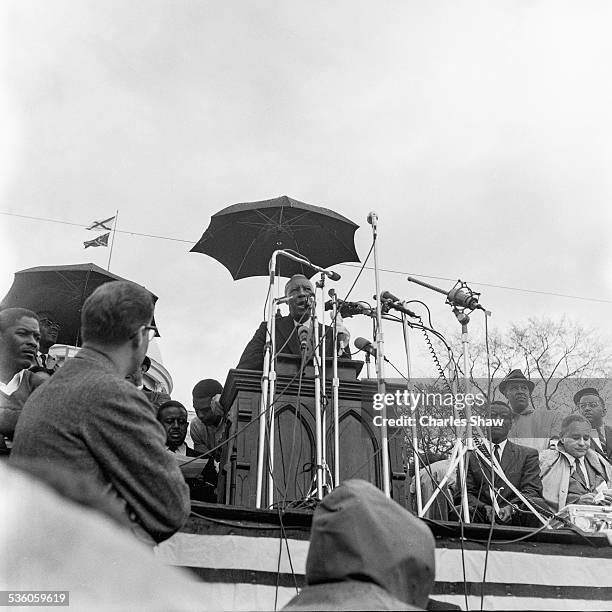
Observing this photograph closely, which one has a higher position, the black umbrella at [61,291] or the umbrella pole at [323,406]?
the black umbrella at [61,291]

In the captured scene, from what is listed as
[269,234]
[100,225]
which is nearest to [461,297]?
[269,234]

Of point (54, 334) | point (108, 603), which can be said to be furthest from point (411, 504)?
point (108, 603)

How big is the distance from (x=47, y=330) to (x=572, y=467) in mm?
4351

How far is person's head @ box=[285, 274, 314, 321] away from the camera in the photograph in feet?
19.9

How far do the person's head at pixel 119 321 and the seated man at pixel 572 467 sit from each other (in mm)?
3988

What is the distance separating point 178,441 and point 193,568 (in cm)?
189

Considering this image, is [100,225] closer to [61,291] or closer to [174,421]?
[61,291]

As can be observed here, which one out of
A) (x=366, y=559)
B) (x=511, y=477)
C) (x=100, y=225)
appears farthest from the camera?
(x=100, y=225)

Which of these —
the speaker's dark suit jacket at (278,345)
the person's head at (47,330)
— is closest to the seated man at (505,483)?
the speaker's dark suit jacket at (278,345)

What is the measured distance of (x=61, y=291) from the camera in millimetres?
7590

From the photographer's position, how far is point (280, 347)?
5.84 meters

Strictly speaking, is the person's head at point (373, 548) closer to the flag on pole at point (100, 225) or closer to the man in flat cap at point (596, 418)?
the man in flat cap at point (596, 418)

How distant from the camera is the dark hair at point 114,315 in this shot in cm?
234

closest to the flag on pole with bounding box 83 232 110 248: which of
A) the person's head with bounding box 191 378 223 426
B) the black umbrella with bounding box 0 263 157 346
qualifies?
the black umbrella with bounding box 0 263 157 346
